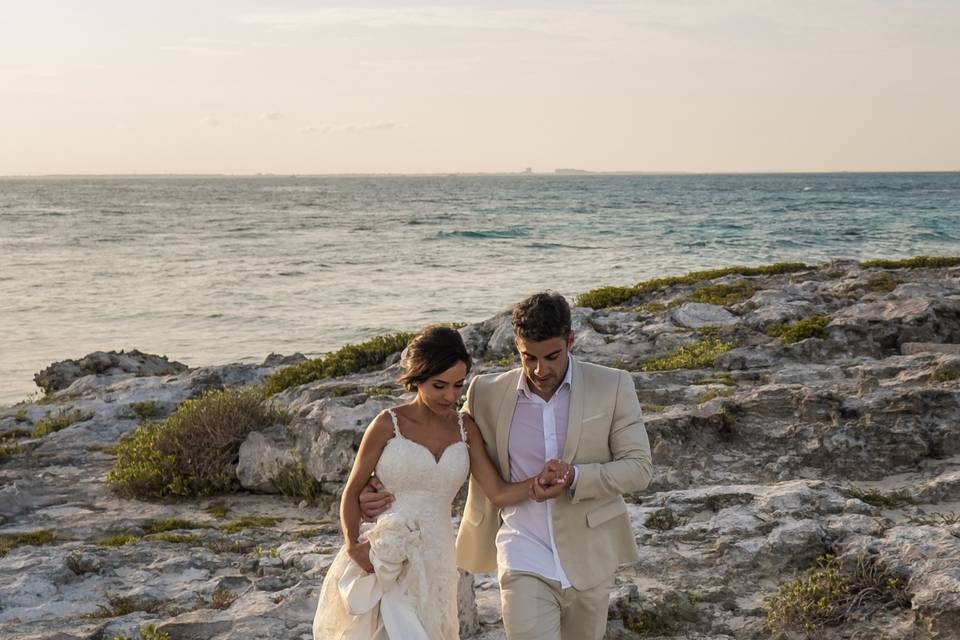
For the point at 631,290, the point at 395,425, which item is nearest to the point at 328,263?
the point at 631,290

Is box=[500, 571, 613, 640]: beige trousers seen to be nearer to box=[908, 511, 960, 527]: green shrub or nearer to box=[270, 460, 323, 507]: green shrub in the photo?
box=[908, 511, 960, 527]: green shrub

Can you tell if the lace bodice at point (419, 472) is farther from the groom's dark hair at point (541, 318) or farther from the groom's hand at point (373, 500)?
the groom's dark hair at point (541, 318)

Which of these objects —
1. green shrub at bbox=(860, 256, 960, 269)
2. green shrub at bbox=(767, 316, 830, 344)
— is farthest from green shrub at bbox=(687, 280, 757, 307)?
green shrub at bbox=(860, 256, 960, 269)

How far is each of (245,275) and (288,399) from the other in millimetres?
28375

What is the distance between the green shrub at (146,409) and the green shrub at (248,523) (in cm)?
480

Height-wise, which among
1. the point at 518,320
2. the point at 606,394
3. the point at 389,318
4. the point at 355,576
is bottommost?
the point at 389,318

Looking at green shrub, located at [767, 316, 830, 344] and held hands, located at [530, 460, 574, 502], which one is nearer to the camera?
held hands, located at [530, 460, 574, 502]

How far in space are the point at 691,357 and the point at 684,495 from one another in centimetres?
379

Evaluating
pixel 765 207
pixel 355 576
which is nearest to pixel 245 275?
pixel 355 576

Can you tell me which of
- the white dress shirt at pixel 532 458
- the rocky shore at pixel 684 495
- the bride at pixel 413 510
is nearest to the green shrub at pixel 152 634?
the rocky shore at pixel 684 495

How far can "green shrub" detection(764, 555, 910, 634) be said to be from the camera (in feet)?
19.6

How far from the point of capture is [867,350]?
38.1 ft

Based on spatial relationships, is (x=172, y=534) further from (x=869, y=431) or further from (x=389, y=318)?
(x=389, y=318)

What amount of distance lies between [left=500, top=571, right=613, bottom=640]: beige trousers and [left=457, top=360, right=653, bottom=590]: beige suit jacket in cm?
10
